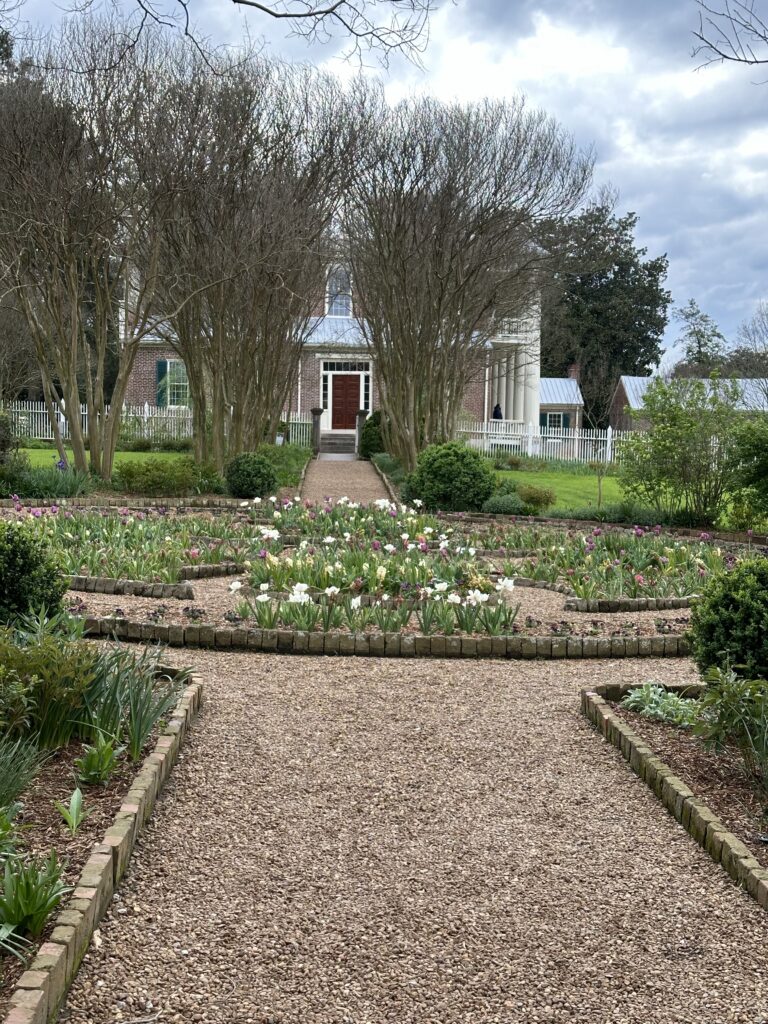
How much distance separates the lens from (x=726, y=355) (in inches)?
2016

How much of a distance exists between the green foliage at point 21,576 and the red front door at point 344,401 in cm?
3201

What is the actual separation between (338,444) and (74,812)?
106ft

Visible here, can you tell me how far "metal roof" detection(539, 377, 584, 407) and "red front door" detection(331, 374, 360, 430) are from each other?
1628 centimetres

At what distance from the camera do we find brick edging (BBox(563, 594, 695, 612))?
854 cm

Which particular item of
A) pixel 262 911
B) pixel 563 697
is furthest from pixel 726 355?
pixel 262 911

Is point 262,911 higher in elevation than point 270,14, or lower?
lower

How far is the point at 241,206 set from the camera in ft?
60.5

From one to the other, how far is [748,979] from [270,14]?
17.1 feet

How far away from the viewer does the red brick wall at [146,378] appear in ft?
125

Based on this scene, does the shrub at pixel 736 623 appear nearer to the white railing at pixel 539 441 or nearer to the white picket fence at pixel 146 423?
the white railing at pixel 539 441

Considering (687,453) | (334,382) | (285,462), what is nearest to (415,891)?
(687,453)

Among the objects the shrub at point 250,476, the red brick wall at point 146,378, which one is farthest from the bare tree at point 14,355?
the shrub at point 250,476

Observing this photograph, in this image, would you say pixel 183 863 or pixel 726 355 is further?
pixel 726 355

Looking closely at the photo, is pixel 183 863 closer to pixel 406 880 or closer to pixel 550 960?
pixel 406 880
